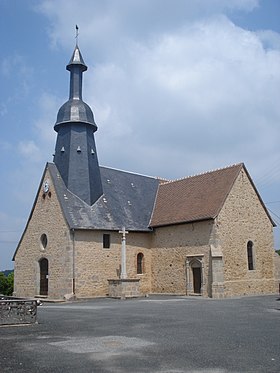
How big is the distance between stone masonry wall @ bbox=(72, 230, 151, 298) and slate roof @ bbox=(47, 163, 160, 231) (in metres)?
0.57

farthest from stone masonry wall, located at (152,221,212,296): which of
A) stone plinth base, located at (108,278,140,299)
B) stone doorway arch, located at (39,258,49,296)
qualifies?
stone doorway arch, located at (39,258,49,296)

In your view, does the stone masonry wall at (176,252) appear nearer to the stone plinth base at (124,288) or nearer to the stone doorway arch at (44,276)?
the stone plinth base at (124,288)

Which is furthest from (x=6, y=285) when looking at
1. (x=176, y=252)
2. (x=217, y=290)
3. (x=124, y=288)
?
(x=217, y=290)

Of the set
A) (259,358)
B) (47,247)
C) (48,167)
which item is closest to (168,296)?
(47,247)

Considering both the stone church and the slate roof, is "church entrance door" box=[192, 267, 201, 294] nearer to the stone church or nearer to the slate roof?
the stone church

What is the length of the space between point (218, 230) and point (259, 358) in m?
16.1

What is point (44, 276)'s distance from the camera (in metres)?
25.9

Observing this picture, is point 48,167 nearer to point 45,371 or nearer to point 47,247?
point 47,247

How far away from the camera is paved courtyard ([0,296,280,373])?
6887 millimetres

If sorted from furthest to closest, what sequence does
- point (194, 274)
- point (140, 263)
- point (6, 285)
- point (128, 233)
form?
point (6, 285) → point (140, 263) → point (128, 233) → point (194, 274)

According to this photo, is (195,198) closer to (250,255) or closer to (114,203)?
(250,255)

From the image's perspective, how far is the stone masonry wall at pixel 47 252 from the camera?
24016 millimetres

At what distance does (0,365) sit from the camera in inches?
276

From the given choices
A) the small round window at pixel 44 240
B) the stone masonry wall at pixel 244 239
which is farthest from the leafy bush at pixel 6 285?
the stone masonry wall at pixel 244 239
